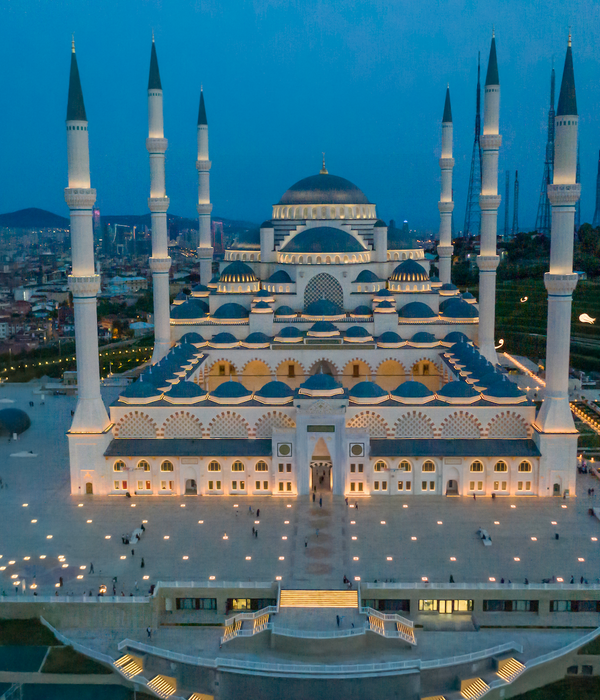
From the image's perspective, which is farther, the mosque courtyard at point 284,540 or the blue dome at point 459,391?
the blue dome at point 459,391

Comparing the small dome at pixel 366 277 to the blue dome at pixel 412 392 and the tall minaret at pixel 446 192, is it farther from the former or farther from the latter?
the blue dome at pixel 412 392

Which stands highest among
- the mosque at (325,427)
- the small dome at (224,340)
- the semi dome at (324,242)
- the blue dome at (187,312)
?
the semi dome at (324,242)

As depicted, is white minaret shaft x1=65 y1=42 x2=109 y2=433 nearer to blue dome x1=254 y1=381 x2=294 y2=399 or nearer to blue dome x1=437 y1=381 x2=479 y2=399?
blue dome x1=254 y1=381 x2=294 y2=399

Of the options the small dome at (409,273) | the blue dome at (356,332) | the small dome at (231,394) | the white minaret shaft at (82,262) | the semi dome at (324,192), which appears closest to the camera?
the white minaret shaft at (82,262)

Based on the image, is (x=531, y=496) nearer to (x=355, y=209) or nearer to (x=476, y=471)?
(x=476, y=471)

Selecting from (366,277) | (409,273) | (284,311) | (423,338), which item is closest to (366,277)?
(366,277)

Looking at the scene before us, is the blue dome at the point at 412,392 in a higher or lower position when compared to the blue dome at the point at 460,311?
lower

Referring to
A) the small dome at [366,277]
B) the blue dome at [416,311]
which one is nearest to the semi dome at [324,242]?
the small dome at [366,277]
